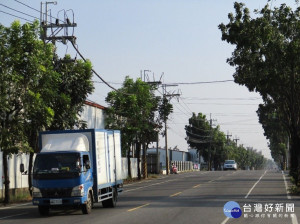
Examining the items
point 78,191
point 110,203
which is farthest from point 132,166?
point 78,191

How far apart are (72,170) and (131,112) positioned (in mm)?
32573

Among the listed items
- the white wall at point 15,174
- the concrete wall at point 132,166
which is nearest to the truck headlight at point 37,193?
the white wall at point 15,174

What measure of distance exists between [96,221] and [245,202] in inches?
328

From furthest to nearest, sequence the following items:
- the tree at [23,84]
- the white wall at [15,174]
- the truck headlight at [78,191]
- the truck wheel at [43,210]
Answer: the white wall at [15,174] < the tree at [23,84] < the truck wheel at [43,210] < the truck headlight at [78,191]

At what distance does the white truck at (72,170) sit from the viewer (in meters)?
18.9

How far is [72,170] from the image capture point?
1900 centimetres

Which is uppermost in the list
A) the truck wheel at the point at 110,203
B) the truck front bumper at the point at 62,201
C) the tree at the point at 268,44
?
the tree at the point at 268,44

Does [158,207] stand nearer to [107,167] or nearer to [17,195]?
[107,167]

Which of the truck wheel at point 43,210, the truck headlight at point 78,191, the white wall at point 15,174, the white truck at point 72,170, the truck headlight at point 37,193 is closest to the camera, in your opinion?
the truck headlight at point 78,191

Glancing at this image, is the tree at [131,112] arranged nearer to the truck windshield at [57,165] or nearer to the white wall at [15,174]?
the white wall at [15,174]

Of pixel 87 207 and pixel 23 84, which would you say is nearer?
pixel 87 207

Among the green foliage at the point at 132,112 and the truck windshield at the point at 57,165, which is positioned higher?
the green foliage at the point at 132,112

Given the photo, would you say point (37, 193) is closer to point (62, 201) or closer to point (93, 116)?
point (62, 201)

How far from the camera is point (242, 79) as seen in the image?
3603cm
